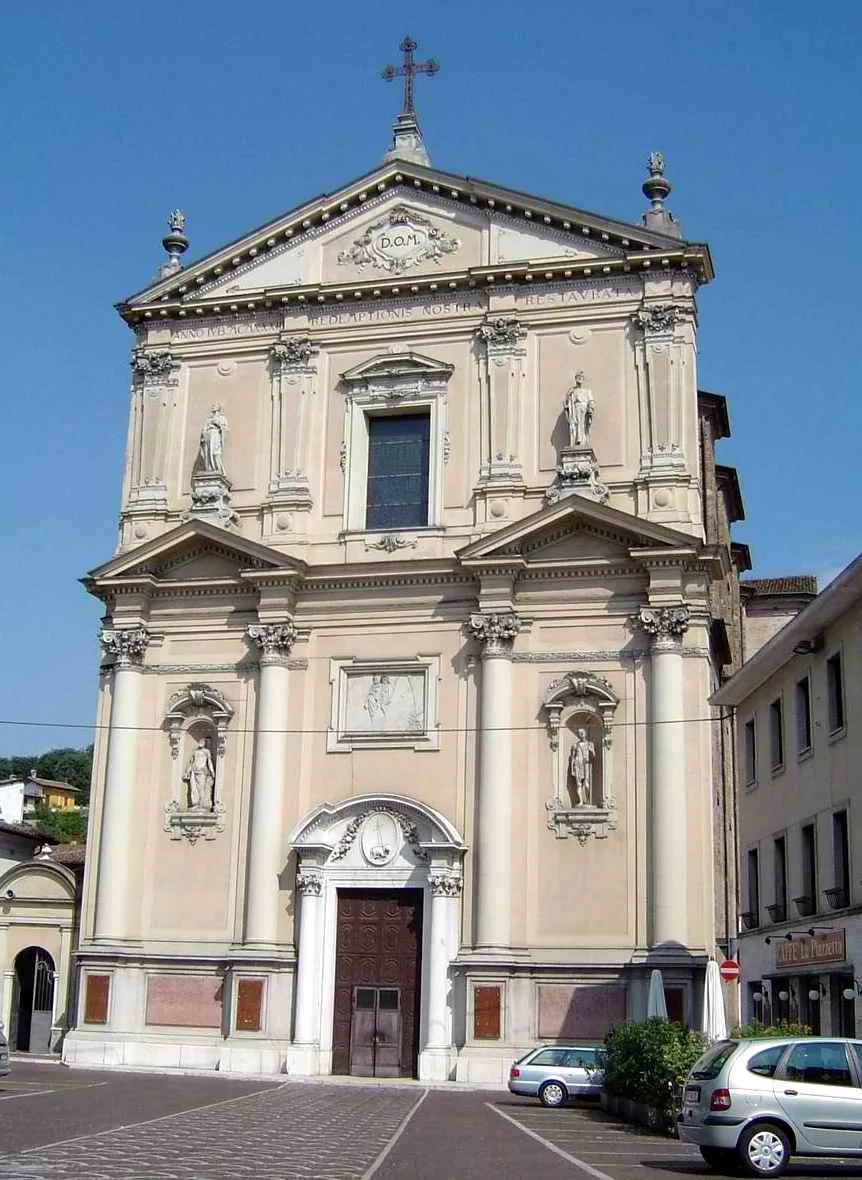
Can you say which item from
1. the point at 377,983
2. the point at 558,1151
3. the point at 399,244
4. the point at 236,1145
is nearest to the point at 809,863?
the point at 377,983

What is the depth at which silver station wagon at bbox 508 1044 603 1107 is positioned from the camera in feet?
90.0

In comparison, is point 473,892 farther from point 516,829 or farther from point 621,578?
point 621,578

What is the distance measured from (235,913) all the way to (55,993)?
6061 mm

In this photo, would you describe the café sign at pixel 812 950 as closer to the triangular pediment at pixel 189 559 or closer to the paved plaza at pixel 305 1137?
the paved plaza at pixel 305 1137

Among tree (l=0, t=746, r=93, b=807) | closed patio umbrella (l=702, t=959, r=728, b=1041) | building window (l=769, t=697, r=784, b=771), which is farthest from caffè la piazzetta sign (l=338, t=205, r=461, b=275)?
tree (l=0, t=746, r=93, b=807)

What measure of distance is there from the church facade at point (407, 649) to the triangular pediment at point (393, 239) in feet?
0.30

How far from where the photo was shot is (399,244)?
125 ft

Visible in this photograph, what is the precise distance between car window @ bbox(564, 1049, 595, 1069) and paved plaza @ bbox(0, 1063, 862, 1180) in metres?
1.11

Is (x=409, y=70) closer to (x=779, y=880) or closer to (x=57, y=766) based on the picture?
(x=779, y=880)

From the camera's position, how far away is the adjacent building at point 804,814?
1072 inches

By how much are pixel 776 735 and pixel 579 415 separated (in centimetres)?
850

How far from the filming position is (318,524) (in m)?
36.6

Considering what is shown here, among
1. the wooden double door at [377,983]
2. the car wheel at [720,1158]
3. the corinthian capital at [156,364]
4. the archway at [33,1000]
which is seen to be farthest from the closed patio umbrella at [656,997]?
the corinthian capital at [156,364]

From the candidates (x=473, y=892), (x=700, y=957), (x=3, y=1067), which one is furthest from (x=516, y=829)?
(x=3, y=1067)
